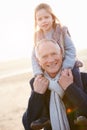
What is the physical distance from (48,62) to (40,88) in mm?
300

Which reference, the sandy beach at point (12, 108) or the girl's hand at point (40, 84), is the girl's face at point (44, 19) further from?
the sandy beach at point (12, 108)

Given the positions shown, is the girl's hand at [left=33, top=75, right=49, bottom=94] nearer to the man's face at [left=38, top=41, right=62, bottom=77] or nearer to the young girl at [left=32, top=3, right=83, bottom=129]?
the man's face at [left=38, top=41, right=62, bottom=77]

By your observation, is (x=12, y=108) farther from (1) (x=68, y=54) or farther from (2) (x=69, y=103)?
(2) (x=69, y=103)

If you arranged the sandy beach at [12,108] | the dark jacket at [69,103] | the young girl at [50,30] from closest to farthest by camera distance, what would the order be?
the dark jacket at [69,103] → the young girl at [50,30] → the sandy beach at [12,108]

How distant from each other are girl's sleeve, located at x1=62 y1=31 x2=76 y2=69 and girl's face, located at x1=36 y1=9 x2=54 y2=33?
0.98 feet

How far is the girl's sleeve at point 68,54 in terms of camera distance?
3.82 metres

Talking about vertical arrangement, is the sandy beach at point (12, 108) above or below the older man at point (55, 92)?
below

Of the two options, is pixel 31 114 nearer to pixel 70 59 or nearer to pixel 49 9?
pixel 70 59

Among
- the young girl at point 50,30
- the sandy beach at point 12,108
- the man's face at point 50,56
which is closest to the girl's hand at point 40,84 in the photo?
the man's face at point 50,56

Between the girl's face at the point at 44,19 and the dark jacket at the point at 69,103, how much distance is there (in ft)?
3.88

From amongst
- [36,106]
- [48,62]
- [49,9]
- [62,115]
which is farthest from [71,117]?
[49,9]

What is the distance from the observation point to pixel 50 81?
3602 mm

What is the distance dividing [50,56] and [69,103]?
526 mm

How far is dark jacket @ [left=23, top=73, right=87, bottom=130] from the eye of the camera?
3398mm
